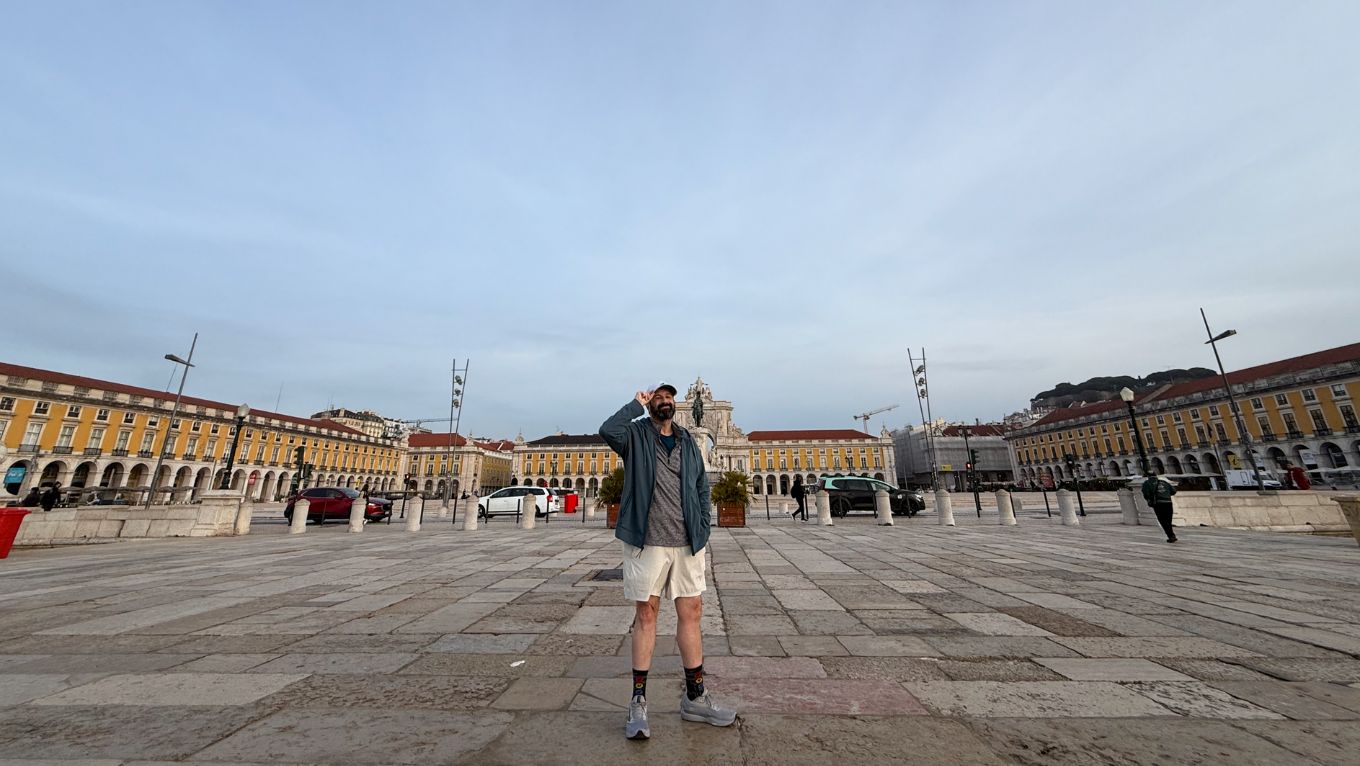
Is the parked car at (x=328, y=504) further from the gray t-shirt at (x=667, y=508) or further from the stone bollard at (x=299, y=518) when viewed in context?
the gray t-shirt at (x=667, y=508)

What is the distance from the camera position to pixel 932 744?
2.07m

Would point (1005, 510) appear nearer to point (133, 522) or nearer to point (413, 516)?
point (413, 516)

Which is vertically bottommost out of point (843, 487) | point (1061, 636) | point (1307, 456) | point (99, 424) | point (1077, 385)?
point (1061, 636)

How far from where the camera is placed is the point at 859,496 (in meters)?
20.2

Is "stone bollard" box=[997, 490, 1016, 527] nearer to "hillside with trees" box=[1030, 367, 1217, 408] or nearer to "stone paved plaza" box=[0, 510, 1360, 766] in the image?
"stone paved plaza" box=[0, 510, 1360, 766]

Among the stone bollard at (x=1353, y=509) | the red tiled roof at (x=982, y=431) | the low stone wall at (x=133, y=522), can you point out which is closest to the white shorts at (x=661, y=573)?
the stone bollard at (x=1353, y=509)

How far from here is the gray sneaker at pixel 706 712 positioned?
227cm

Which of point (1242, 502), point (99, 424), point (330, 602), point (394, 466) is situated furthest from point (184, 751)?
point (394, 466)

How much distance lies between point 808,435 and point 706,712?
88816mm

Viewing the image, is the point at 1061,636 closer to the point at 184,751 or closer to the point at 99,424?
the point at 184,751

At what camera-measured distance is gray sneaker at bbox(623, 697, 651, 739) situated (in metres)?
2.12

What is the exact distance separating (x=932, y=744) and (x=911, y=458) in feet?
306

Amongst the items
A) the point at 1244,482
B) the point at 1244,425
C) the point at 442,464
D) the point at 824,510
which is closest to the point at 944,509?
the point at 824,510

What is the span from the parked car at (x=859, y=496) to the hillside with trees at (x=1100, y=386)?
11874 cm
